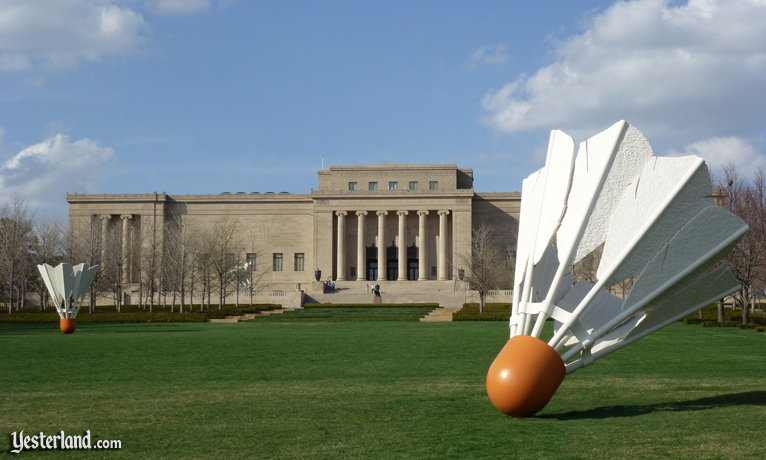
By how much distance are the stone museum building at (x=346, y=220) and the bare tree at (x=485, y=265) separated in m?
1.58

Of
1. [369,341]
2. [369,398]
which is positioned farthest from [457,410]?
[369,341]

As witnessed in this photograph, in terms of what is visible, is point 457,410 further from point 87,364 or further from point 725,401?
point 87,364

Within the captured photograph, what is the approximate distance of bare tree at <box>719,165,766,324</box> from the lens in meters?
31.5

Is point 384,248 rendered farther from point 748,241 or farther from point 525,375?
point 525,375

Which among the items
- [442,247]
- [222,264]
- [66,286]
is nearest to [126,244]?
[222,264]

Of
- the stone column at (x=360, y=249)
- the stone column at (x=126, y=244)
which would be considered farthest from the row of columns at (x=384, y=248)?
the stone column at (x=126, y=244)

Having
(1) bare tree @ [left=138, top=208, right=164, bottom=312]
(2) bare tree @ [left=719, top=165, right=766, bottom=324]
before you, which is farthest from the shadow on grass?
(1) bare tree @ [left=138, top=208, right=164, bottom=312]

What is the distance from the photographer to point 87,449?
312 inches

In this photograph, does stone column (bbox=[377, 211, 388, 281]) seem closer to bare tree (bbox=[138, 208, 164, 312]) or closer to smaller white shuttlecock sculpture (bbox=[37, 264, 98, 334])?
bare tree (bbox=[138, 208, 164, 312])

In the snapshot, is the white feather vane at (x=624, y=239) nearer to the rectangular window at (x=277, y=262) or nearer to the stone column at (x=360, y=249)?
the stone column at (x=360, y=249)

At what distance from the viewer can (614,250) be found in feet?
Answer: 29.1

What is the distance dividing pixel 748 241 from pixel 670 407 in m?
24.5

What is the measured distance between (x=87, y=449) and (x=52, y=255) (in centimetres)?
4689

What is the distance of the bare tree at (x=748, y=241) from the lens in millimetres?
31484
